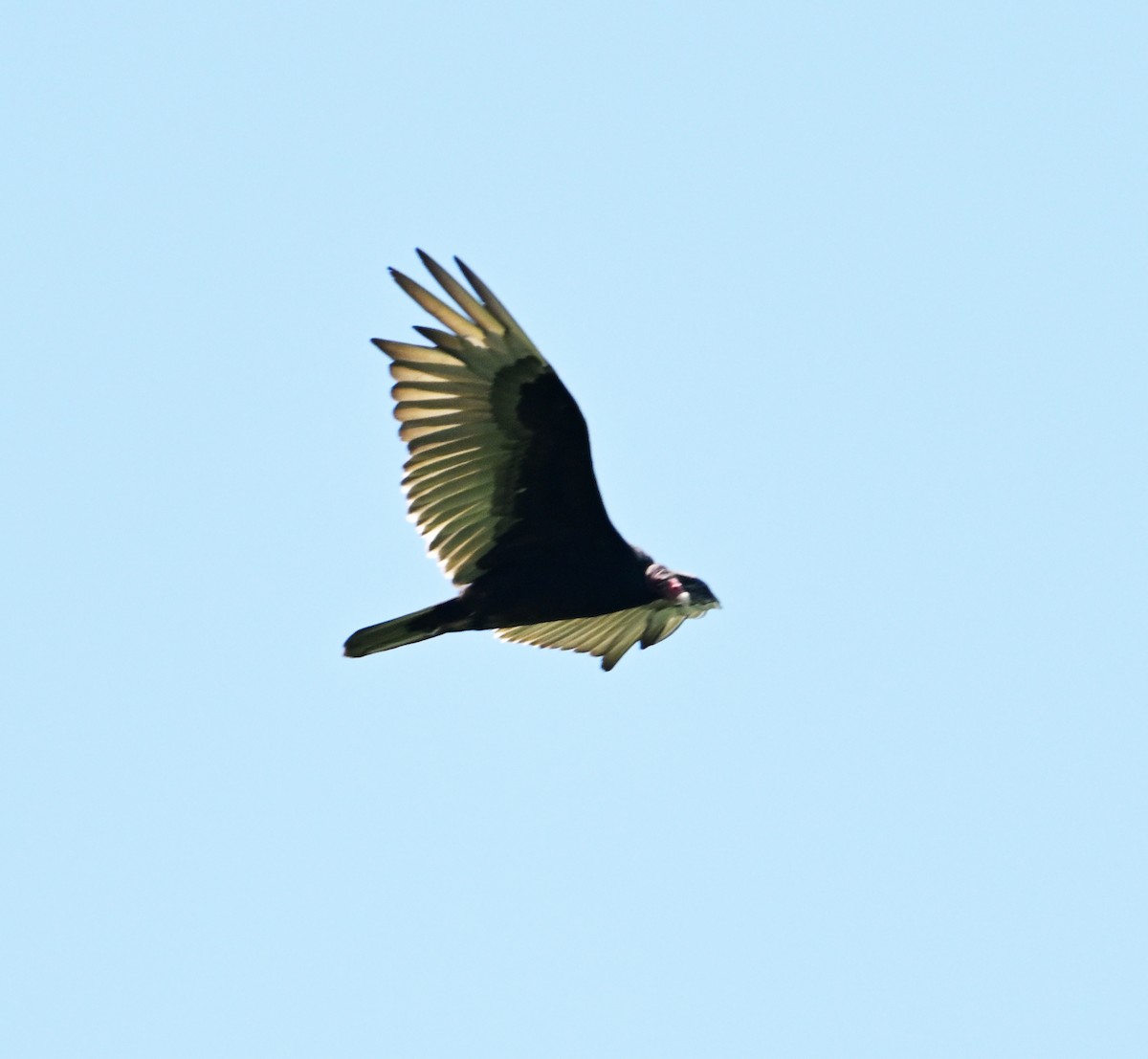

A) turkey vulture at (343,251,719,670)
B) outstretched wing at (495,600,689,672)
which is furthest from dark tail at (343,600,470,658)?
outstretched wing at (495,600,689,672)

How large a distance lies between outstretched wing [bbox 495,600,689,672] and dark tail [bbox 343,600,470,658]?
3.10 feet

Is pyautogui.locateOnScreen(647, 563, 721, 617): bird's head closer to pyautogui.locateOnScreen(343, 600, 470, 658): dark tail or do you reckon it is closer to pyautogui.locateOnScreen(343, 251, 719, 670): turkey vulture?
pyautogui.locateOnScreen(343, 251, 719, 670): turkey vulture

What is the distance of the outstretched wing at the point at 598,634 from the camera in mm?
14633

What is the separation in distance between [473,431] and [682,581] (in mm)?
1575

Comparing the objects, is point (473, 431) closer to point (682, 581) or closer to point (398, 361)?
point (398, 361)

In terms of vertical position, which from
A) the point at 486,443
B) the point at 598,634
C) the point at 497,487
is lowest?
the point at 598,634

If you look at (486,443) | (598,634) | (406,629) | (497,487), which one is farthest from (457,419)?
(598,634)

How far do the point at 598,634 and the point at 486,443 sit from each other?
1779mm

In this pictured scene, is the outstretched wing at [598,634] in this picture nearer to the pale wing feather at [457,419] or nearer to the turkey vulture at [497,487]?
the turkey vulture at [497,487]

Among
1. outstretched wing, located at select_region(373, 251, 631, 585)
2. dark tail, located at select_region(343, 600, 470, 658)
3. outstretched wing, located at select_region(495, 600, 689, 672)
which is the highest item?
outstretched wing, located at select_region(373, 251, 631, 585)

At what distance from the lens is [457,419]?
44.9 feet

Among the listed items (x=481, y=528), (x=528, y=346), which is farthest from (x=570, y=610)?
(x=528, y=346)

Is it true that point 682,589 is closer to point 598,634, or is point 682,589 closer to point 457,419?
point 598,634

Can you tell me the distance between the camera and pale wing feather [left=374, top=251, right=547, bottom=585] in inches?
533
